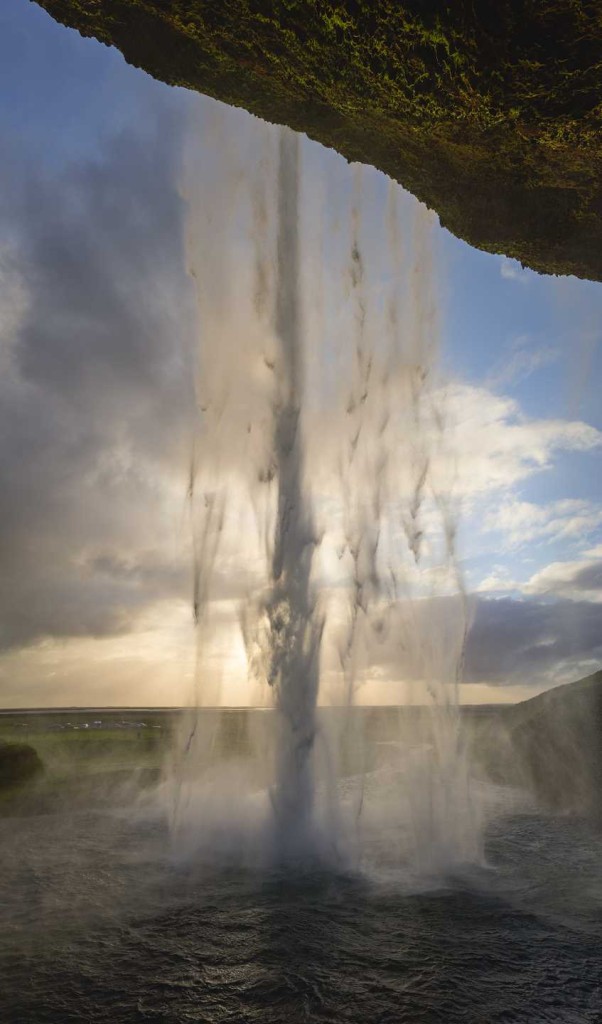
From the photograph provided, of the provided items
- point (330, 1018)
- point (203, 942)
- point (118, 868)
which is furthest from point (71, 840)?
point (330, 1018)

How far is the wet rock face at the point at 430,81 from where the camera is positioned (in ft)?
37.4

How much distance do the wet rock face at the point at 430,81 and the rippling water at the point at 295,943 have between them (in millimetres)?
16455

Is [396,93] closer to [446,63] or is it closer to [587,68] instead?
[446,63]

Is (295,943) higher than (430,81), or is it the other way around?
(430,81)

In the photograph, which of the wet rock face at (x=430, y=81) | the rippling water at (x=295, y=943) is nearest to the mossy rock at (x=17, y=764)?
the rippling water at (x=295, y=943)

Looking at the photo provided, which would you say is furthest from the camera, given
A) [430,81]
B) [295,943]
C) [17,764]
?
[17,764]

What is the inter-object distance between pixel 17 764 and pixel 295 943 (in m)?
22.2

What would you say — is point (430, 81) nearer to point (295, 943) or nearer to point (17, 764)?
point (295, 943)

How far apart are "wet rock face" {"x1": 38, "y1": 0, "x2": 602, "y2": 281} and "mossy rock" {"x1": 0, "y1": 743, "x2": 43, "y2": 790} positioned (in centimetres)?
2766

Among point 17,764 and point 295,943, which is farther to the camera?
point 17,764

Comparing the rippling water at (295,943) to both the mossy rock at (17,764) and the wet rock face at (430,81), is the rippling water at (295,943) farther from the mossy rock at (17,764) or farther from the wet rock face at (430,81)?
the wet rock face at (430,81)

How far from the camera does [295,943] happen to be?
366 inches

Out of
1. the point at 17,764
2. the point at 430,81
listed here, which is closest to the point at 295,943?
the point at 430,81

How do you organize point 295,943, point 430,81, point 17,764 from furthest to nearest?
1. point 17,764
2. point 430,81
3. point 295,943
